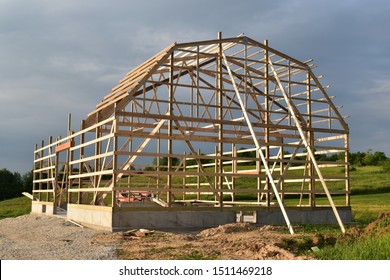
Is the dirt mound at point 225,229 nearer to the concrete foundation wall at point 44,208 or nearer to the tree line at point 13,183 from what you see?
the concrete foundation wall at point 44,208

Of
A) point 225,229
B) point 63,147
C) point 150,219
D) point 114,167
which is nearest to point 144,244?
point 225,229

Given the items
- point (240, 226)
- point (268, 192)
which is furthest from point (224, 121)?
point (240, 226)

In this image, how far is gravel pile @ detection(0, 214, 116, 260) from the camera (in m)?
10.3

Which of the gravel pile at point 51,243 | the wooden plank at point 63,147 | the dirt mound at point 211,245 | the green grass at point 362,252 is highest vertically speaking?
the wooden plank at point 63,147

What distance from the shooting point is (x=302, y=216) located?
18.3m

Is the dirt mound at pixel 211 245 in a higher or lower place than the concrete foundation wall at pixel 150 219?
lower

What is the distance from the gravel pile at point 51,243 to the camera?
10.3m

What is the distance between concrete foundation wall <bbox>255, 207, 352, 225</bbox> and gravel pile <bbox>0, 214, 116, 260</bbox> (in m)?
5.96

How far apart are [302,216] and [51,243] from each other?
9.46m

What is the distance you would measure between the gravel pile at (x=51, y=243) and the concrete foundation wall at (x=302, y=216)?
5.96 meters

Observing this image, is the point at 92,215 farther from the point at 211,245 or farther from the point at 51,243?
the point at 211,245

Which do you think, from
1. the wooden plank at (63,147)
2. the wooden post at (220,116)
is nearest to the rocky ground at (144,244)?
the wooden post at (220,116)

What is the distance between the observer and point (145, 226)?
15.0 metres

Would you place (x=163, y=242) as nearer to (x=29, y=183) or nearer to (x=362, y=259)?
(x=362, y=259)
